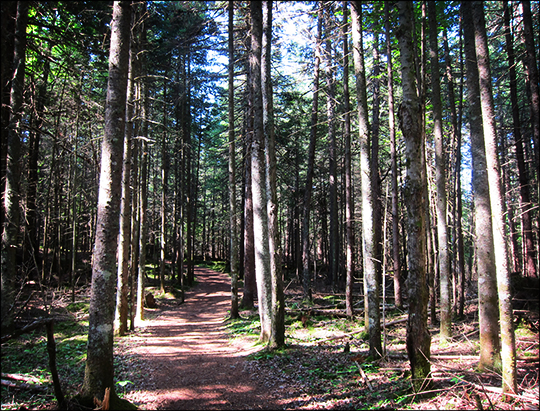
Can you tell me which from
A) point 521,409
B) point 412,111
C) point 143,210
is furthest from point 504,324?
point 143,210

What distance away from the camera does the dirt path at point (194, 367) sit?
227 inches

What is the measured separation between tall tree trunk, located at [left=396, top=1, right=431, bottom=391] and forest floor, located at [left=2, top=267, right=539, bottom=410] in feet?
1.04

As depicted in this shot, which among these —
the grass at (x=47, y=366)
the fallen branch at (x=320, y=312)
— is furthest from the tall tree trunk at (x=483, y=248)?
the grass at (x=47, y=366)

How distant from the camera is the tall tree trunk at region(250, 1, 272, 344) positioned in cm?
899

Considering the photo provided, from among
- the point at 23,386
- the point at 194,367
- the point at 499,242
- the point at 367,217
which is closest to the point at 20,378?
the point at 23,386

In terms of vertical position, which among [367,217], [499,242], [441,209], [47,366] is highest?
[441,209]

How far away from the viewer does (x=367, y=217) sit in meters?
7.37

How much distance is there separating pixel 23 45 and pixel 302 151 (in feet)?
66.4

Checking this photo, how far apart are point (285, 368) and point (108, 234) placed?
5058 millimetres

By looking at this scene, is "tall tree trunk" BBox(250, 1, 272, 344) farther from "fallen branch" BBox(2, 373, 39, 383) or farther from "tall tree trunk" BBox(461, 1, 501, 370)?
"fallen branch" BBox(2, 373, 39, 383)

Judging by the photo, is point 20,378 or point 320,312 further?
point 320,312

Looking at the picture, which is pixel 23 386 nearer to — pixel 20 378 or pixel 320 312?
pixel 20 378

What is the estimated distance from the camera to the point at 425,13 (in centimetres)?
1022

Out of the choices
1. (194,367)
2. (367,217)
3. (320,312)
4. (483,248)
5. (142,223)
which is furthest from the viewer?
(142,223)
